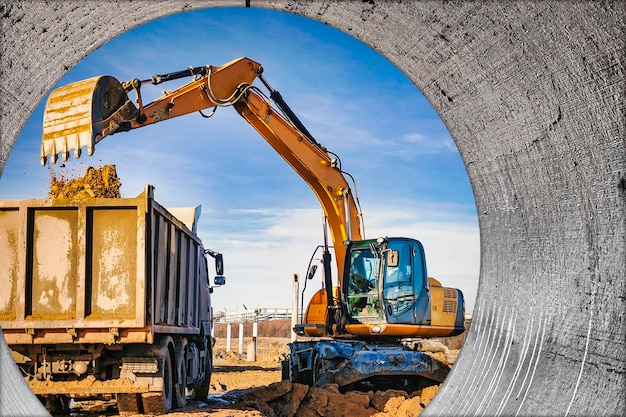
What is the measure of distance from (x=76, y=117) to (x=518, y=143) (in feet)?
17.6

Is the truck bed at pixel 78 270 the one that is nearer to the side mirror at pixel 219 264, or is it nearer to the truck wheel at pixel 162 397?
the truck wheel at pixel 162 397

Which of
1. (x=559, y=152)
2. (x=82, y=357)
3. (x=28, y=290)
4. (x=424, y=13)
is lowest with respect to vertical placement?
(x=82, y=357)

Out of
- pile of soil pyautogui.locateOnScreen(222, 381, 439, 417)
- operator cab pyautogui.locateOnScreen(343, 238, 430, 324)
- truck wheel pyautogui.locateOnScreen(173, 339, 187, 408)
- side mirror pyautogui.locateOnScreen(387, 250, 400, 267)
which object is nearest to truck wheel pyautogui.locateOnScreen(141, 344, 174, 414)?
truck wheel pyautogui.locateOnScreen(173, 339, 187, 408)

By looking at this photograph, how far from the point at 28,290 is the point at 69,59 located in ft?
Answer: 11.1

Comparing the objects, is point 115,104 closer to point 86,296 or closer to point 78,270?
point 78,270

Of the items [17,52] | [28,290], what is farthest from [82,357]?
[17,52]

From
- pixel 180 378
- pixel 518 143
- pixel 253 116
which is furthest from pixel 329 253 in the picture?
pixel 518 143

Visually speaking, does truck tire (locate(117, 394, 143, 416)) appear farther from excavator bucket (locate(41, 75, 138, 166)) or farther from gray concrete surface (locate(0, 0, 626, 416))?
gray concrete surface (locate(0, 0, 626, 416))

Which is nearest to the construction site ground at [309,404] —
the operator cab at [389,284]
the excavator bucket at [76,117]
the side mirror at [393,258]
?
the operator cab at [389,284]

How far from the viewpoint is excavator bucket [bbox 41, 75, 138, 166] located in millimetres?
8406

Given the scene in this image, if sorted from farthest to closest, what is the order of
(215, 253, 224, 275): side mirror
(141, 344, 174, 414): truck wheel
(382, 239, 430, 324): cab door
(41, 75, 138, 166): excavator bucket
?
(215, 253, 224, 275): side mirror, (382, 239, 430, 324): cab door, (41, 75, 138, 166): excavator bucket, (141, 344, 174, 414): truck wheel

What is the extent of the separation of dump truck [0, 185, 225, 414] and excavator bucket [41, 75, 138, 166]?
67 cm

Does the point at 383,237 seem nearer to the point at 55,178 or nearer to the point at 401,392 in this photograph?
the point at 401,392

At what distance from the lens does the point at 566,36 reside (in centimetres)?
408
